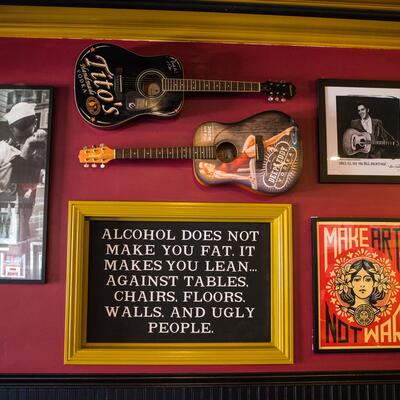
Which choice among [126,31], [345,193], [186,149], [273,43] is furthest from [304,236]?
[126,31]

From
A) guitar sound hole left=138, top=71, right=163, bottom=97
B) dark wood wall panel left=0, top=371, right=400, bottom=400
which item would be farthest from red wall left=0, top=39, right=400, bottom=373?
guitar sound hole left=138, top=71, right=163, bottom=97

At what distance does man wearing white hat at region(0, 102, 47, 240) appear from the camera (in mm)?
2186

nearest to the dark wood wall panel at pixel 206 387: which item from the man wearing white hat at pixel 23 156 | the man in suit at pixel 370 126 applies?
the man wearing white hat at pixel 23 156

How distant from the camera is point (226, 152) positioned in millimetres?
2238

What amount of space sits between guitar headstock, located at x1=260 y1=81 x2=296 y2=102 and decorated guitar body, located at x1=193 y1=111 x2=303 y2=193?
0.11m

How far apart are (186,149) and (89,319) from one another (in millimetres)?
970

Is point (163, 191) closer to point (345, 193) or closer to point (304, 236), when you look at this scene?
point (304, 236)

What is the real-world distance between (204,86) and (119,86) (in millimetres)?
427

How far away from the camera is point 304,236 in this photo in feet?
7.45

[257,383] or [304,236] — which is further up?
[304,236]

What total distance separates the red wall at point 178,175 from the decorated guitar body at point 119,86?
9 cm

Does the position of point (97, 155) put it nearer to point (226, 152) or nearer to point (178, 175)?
point (178, 175)

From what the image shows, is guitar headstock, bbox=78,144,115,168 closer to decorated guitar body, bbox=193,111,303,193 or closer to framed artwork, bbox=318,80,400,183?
decorated guitar body, bbox=193,111,303,193

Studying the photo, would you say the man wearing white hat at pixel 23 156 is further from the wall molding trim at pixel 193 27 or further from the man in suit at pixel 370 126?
the man in suit at pixel 370 126
